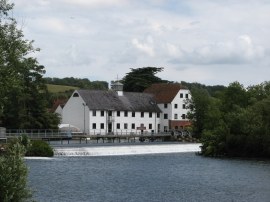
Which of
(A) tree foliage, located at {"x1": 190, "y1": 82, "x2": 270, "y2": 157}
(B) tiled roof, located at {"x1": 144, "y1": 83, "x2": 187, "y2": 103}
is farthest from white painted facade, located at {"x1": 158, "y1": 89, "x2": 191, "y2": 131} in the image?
(A) tree foliage, located at {"x1": 190, "y1": 82, "x2": 270, "y2": 157}

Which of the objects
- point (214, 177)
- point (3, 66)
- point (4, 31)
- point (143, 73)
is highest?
point (143, 73)

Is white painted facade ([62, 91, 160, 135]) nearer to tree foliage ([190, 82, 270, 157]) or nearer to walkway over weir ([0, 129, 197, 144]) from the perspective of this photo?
walkway over weir ([0, 129, 197, 144])

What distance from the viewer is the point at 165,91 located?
12306 centimetres

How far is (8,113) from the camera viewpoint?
87.1 meters

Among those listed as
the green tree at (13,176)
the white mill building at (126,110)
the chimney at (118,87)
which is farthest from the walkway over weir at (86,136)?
the green tree at (13,176)

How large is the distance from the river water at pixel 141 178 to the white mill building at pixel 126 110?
37019 mm

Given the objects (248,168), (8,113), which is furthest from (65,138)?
(248,168)

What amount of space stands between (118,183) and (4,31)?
908 inches

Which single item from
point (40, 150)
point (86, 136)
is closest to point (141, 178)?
point (40, 150)

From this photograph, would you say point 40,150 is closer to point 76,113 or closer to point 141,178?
point 141,178

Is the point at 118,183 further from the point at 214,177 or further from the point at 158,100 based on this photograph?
the point at 158,100

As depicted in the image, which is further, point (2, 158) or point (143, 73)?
point (143, 73)

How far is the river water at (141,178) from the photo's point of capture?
116ft

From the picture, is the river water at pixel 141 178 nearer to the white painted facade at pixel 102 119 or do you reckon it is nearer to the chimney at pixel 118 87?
the white painted facade at pixel 102 119
